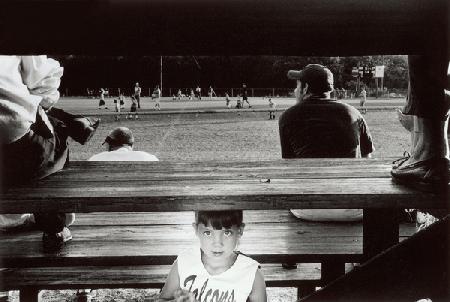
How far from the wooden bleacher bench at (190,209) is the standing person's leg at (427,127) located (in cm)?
8

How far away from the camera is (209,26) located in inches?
50.9

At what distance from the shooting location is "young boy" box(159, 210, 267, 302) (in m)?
2.14

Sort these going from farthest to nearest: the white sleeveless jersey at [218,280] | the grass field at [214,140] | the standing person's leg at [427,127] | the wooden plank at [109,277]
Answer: the grass field at [214,140]
the wooden plank at [109,277]
the white sleeveless jersey at [218,280]
the standing person's leg at [427,127]

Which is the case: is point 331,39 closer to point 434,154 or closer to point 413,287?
point 413,287

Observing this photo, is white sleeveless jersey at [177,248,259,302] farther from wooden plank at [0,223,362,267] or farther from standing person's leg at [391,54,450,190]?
standing person's leg at [391,54,450,190]

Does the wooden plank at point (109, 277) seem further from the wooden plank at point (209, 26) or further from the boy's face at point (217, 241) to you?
the wooden plank at point (209, 26)

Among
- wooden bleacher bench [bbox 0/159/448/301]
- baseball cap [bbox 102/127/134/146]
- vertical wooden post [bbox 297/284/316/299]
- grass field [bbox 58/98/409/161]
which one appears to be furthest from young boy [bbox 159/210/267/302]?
grass field [bbox 58/98/409/161]

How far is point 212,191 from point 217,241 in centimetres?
29

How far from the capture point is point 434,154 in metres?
2.11

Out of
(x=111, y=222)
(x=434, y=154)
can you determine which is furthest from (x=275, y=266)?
(x=434, y=154)

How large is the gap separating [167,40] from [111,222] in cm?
173

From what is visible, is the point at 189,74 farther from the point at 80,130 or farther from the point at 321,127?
the point at 80,130

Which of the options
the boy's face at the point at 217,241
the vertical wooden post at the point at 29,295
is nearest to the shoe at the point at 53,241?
the boy's face at the point at 217,241

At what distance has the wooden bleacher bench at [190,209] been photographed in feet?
6.28
